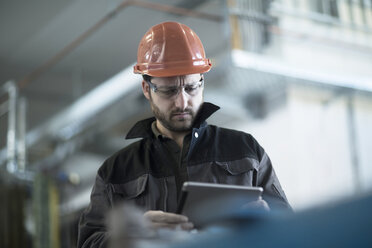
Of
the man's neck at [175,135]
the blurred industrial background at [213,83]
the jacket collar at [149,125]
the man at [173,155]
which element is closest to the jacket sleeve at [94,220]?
the man at [173,155]

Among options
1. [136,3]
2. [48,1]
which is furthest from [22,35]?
[136,3]

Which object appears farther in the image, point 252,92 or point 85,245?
point 252,92

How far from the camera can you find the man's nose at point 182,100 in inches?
107

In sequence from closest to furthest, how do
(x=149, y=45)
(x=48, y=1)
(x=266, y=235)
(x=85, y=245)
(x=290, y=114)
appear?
(x=266, y=235) < (x=85, y=245) < (x=149, y=45) < (x=48, y=1) < (x=290, y=114)

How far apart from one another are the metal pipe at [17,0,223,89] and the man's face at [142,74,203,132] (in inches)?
175

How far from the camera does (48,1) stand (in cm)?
772

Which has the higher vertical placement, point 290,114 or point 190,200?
point 290,114

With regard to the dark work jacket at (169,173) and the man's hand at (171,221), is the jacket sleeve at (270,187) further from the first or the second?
the man's hand at (171,221)

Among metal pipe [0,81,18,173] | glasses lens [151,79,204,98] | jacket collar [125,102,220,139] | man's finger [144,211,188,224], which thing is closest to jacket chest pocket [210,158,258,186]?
jacket collar [125,102,220,139]

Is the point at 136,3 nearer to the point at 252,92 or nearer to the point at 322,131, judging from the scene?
the point at 252,92

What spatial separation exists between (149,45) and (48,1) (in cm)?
514

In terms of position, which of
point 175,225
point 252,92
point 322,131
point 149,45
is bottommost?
point 175,225

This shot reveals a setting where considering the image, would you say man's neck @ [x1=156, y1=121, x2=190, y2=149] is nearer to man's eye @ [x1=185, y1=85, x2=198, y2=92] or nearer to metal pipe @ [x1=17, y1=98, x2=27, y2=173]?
man's eye @ [x1=185, y1=85, x2=198, y2=92]

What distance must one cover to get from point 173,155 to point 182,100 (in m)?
0.25
